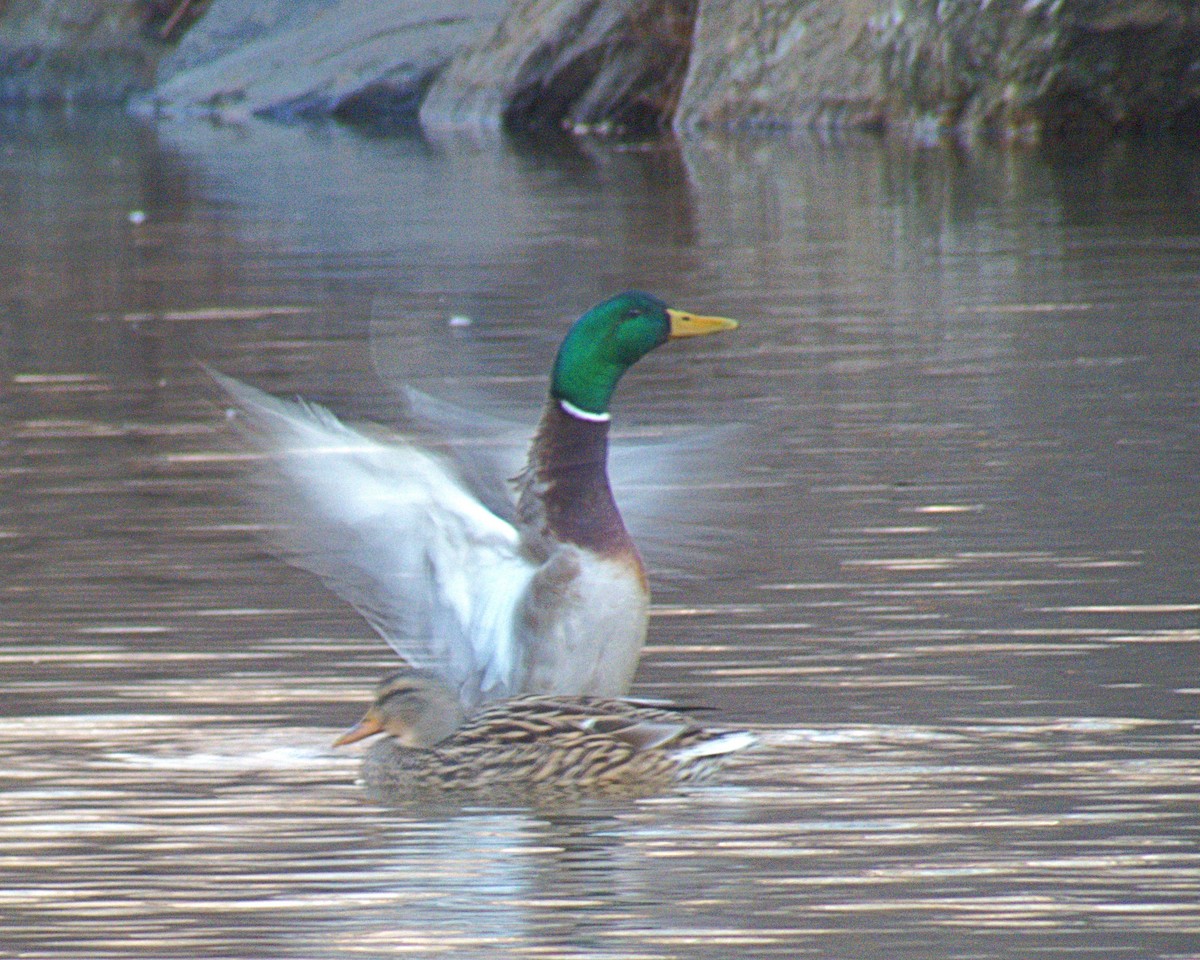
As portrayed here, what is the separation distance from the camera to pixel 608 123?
31.4m

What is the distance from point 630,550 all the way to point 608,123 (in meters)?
25.5

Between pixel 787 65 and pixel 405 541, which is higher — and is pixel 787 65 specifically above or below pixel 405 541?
above

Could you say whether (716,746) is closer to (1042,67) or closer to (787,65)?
(1042,67)

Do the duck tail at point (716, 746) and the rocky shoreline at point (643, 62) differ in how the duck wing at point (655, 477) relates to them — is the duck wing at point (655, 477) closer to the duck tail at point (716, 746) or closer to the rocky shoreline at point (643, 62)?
the duck tail at point (716, 746)

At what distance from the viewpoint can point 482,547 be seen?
20.4 feet

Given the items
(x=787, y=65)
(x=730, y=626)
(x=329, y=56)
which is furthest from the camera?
(x=329, y=56)

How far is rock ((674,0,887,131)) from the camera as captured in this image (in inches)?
1066

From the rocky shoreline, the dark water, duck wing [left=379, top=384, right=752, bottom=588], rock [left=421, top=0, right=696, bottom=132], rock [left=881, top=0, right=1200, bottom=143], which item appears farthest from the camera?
rock [left=421, top=0, right=696, bottom=132]

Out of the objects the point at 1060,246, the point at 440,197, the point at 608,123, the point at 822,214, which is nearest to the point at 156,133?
the point at 608,123

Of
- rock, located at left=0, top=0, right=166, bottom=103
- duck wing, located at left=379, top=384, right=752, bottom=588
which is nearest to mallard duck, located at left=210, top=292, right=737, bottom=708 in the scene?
duck wing, located at left=379, top=384, right=752, bottom=588

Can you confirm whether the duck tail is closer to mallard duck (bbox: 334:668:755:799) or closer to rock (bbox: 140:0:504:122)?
mallard duck (bbox: 334:668:755:799)

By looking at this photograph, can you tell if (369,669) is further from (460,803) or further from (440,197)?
(440,197)

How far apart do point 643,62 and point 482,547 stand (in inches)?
973

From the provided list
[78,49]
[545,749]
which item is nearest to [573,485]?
[545,749]
